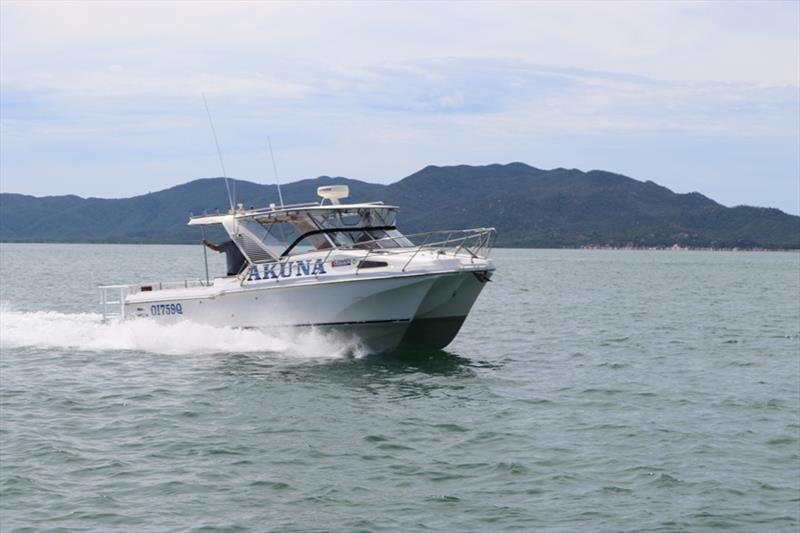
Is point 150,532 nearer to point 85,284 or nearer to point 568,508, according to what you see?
point 568,508

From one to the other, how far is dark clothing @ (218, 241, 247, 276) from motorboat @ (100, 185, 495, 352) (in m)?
0.20

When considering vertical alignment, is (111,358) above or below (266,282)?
below

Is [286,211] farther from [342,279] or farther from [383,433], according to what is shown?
[383,433]

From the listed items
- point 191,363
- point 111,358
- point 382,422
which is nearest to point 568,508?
point 382,422

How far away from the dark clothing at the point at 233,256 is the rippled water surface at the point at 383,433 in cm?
167

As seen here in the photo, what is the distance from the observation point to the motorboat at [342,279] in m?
19.3

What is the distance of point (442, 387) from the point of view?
17531 mm

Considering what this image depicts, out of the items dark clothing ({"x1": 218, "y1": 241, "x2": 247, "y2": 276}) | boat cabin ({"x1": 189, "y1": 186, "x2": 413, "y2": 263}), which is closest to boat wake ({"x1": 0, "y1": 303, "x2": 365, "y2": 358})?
dark clothing ({"x1": 218, "y1": 241, "x2": 247, "y2": 276})

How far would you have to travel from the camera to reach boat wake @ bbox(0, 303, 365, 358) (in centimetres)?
2017

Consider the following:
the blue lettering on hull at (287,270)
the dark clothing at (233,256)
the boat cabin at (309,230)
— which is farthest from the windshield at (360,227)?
the dark clothing at (233,256)

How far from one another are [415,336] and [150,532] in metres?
11.3

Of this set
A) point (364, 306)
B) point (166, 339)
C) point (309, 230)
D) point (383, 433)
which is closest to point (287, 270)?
point (309, 230)

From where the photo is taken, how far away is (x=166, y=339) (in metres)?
21.7

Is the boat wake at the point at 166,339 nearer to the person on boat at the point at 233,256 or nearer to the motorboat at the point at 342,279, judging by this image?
the motorboat at the point at 342,279
